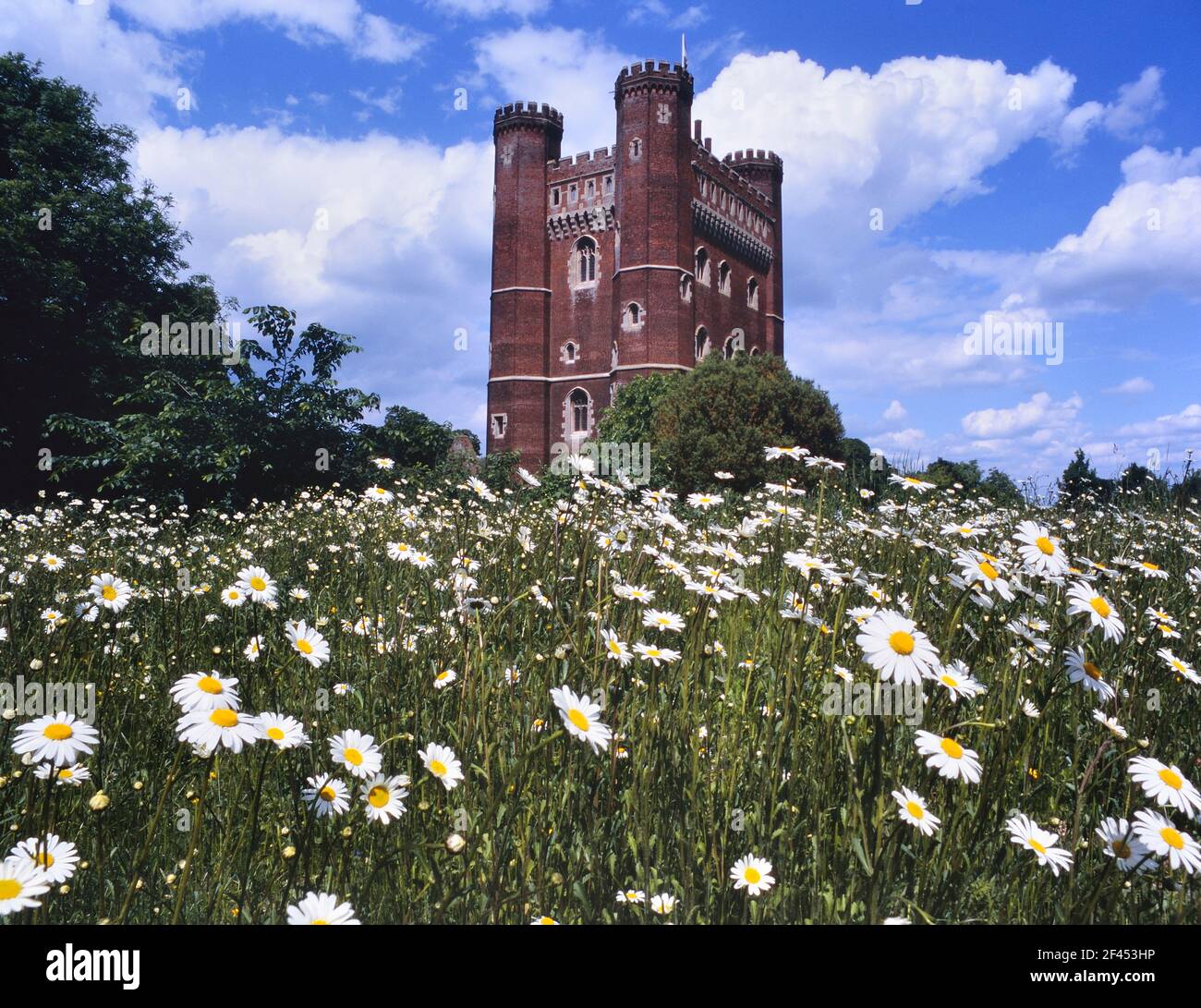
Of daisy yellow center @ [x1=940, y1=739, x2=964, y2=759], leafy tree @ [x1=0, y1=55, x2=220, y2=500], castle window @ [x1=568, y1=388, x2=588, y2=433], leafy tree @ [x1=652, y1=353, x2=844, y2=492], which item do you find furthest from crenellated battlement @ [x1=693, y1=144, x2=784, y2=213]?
daisy yellow center @ [x1=940, y1=739, x2=964, y2=759]

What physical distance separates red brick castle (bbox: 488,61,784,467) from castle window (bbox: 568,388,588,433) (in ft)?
0.22

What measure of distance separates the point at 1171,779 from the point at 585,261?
40.3 metres

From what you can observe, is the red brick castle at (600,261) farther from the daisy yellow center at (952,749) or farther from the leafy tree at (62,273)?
the daisy yellow center at (952,749)

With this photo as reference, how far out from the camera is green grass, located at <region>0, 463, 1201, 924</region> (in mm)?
1705

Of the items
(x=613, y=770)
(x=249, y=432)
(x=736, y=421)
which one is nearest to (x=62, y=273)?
(x=249, y=432)

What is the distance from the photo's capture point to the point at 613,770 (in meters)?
1.78

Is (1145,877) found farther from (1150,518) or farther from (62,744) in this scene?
(1150,518)

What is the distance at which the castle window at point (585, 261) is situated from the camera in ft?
129

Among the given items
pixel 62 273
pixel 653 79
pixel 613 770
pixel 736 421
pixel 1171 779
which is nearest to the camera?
pixel 1171 779

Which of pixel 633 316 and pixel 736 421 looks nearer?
pixel 736 421

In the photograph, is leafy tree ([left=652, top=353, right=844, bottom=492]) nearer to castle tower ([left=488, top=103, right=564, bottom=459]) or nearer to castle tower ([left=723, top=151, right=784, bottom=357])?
castle tower ([left=488, top=103, right=564, bottom=459])

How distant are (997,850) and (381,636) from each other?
7.75ft

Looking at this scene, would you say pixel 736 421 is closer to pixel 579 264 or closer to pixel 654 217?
pixel 654 217
